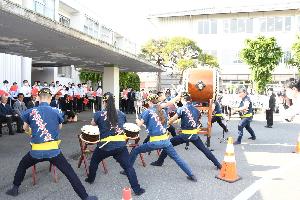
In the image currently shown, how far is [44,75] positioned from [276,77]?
26789 mm

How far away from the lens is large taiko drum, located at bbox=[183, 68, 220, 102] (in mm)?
11031

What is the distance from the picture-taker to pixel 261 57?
30.2m

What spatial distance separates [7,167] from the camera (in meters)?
7.81

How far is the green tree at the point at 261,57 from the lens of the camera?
30156mm

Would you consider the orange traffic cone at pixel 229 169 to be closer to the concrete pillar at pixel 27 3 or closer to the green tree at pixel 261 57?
the concrete pillar at pixel 27 3

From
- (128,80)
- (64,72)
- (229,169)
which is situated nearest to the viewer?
(229,169)

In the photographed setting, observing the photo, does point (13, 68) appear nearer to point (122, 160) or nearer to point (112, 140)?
point (112, 140)

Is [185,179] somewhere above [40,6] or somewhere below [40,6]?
below

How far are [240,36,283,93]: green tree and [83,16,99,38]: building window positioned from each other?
40.1 feet

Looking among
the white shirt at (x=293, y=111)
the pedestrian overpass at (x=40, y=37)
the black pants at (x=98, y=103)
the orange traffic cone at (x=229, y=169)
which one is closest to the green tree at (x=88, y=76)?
the black pants at (x=98, y=103)

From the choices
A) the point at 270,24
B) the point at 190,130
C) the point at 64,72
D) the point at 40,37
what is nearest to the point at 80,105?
the point at 64,72

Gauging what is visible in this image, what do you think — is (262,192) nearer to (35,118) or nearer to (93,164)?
(93,164)

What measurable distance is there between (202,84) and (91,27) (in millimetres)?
21478

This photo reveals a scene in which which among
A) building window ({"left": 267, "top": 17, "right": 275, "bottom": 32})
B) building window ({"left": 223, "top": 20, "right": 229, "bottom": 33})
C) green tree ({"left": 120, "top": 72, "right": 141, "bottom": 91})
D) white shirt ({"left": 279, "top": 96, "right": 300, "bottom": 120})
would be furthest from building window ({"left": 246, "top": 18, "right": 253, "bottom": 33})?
white shirt ({"left": 279, "top": 96, "right": 300, "bottom": 120})
